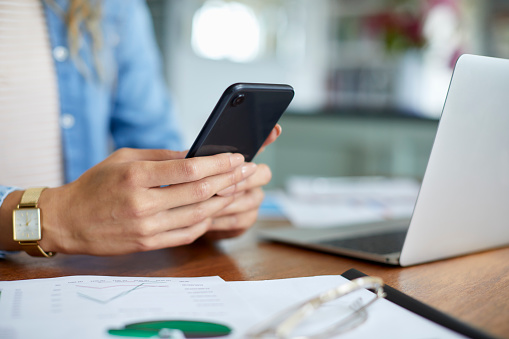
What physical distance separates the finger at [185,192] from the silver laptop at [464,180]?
0.21m

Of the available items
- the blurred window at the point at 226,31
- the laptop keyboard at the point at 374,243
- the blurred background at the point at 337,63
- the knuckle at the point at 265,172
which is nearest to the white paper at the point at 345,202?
the laptop keyboard at the point at 374,243

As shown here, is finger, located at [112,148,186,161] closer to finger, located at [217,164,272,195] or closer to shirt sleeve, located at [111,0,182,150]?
finger, located at [217,164,272,195]

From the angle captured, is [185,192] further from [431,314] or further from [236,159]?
[431,314]

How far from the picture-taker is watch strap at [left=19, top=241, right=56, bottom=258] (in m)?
0.60

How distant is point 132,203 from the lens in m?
0.54

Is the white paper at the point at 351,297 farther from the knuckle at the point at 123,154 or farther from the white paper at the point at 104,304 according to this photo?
the knuckle at the point at 123,154

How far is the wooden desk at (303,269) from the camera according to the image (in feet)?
1.62

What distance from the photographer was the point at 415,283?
545mm

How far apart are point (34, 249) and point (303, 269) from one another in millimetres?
333

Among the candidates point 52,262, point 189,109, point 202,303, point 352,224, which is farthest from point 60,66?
point 189,109

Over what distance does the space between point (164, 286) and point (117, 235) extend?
112 millimetres

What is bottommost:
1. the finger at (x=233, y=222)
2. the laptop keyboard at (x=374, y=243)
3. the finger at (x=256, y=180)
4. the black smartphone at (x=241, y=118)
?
the laptop keyboard at (x=374, y=243)

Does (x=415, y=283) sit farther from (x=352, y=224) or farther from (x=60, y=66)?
(x=60, y=66)

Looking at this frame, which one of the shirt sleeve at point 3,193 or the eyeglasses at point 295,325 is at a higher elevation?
the shirt sleeve at point 3,193
